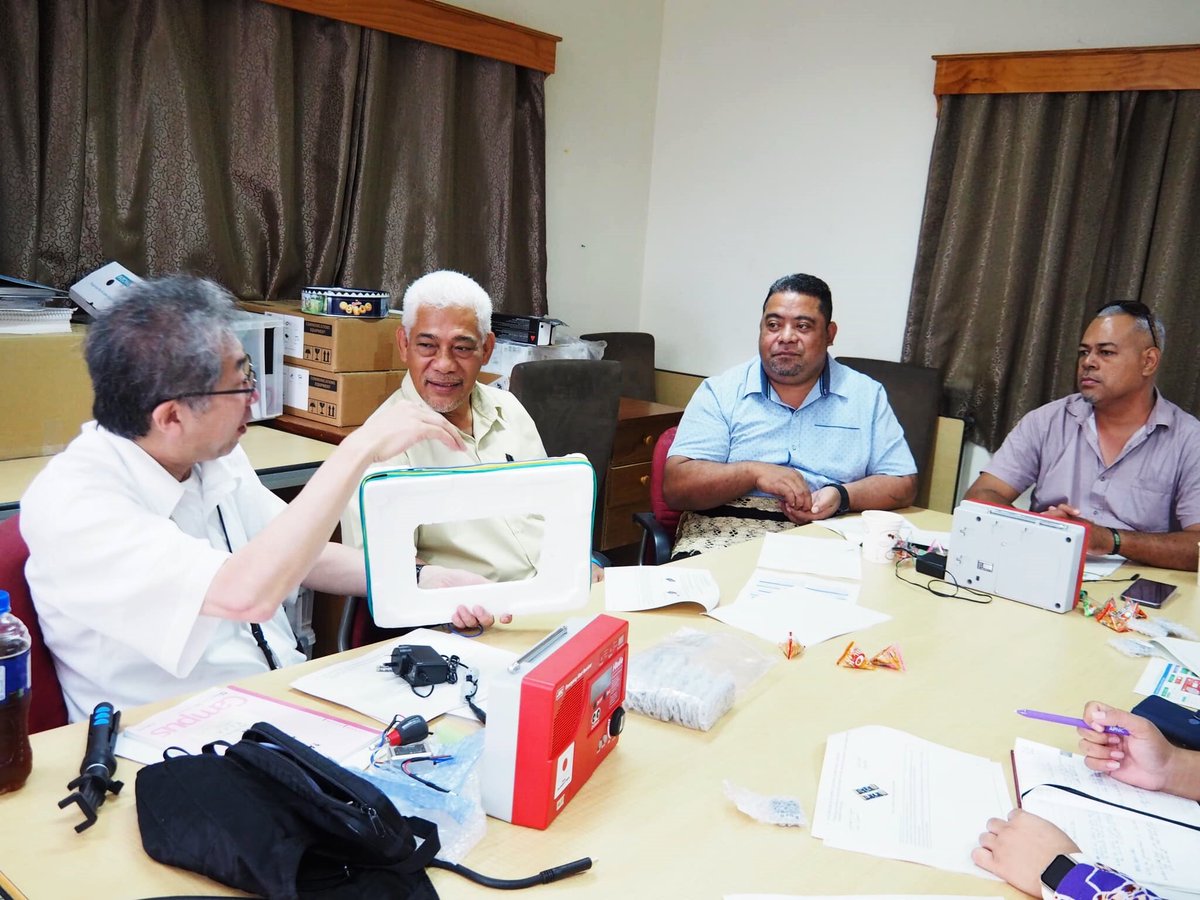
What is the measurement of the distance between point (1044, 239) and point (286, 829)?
3.56 m

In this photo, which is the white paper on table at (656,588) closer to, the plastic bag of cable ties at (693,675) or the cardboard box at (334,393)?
the plastic bag of cable ties at (693,675)

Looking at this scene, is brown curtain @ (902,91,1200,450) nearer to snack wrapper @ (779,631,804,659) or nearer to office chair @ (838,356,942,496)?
office chair @ (838,356,942,496)

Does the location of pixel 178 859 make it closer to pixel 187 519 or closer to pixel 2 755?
pixel 2 755

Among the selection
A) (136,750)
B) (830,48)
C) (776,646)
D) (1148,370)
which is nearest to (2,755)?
(136,750)

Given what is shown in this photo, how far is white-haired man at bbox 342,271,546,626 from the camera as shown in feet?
6.89

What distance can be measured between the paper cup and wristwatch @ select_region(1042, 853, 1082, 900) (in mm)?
1205

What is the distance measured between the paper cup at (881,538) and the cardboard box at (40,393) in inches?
76.7

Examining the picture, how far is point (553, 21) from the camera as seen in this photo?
13.2ft

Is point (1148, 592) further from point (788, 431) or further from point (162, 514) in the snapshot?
point (162, 514)

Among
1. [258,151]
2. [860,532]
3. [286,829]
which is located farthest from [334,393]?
[286,829]

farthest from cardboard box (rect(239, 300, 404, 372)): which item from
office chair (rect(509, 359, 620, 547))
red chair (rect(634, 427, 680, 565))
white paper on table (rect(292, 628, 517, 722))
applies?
white paper on table (rect(292, 628, 517, 722))

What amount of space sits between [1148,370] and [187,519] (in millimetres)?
2489

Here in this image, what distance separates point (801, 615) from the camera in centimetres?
179

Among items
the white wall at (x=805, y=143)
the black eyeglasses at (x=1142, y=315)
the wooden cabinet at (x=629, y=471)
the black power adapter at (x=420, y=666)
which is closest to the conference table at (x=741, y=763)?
the black power adapter at (x=420, y=666)
